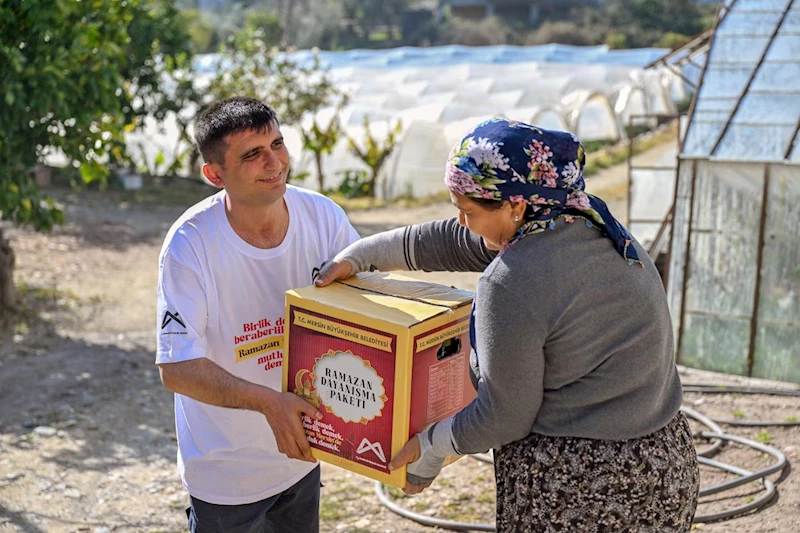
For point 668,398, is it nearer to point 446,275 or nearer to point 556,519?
point 556,519

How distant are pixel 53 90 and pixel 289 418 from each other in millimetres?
4887

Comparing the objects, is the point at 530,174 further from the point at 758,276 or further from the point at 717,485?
the point at 758,276

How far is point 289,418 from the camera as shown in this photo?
7.39 ft

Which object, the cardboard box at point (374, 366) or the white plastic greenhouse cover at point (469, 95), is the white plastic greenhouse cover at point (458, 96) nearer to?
the white plastic greenhouse cover at point (469, 95)

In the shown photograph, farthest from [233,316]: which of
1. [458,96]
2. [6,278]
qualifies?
[458,96]

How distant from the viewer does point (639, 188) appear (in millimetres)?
10328

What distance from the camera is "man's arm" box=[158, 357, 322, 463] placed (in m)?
2.24

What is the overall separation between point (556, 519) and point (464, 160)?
79 centimetres

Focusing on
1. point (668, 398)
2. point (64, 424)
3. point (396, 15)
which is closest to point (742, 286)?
point (64, 424)

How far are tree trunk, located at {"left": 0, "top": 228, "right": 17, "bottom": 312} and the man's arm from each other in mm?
5737

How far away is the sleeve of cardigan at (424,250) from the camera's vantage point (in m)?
2.36

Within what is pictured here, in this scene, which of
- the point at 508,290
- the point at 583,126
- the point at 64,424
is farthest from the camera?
the point at 583,126

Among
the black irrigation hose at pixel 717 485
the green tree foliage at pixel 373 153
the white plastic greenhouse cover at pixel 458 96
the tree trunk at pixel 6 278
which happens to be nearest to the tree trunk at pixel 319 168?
the white plastic greenhouse cover at pixel 458 96

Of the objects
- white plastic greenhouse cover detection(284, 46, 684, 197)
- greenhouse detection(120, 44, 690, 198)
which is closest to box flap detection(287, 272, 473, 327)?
greenhouse detection(120, 44, 690, 198)
